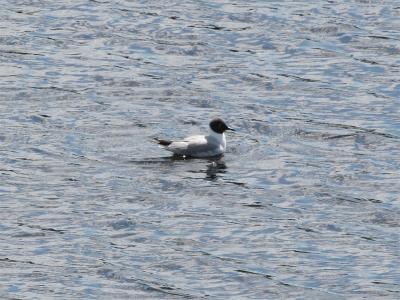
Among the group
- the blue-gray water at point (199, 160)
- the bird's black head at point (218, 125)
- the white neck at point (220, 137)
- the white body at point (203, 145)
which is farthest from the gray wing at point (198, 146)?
the bird's black head at point (218, 125)

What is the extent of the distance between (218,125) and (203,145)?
69 cm

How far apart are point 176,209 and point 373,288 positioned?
17.2ft

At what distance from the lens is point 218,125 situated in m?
34.5

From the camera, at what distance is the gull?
111ft

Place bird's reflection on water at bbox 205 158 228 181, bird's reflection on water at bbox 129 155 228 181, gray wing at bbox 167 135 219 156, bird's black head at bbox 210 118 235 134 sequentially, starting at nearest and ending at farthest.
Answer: bird's reflection on water at bbox 205 158 228 181
bird's reflection on water at bbox 129 155 228 181
gray wing at bbox 167 135 219 156
bird's black head at bbox 210 118 235 134

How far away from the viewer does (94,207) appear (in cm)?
2947

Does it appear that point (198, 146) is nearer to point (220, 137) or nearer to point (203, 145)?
point (203, 145)

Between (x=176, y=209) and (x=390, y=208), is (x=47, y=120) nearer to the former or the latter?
(x=176, y=209)

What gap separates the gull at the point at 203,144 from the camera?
33.7 m

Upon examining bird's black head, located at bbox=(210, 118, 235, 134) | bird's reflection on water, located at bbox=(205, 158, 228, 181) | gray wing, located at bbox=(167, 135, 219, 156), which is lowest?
bird's reflection on water, located at bbox=(205, 158, 228, 181)

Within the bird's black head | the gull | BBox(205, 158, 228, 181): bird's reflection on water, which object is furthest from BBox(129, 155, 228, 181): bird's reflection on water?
the bird's black head

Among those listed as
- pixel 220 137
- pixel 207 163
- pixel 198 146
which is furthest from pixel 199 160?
pixel 220 137

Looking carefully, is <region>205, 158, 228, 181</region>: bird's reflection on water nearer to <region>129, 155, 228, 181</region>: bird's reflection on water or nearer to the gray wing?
<region>129, 155, 228, 181</region>: bird's reflection on water

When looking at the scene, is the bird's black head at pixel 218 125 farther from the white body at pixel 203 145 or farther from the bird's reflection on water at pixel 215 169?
the bird's reflection on water at pixel 215 169
